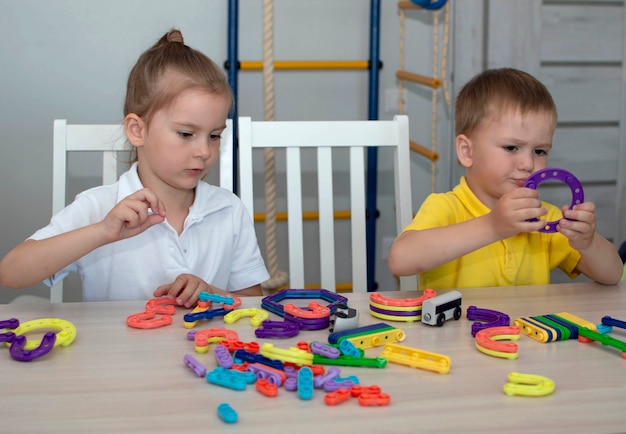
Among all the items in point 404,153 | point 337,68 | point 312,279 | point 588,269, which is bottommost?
point 312,279

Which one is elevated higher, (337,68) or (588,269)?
(337,68)

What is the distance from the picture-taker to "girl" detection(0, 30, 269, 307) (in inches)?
50.1

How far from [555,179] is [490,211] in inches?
7.2

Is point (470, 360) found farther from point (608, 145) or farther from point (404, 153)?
point (608, 145)

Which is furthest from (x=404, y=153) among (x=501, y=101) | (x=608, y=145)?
(x=608, y=145)

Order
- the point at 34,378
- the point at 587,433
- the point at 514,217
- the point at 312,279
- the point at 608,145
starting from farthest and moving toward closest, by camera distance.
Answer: the point at 312,279
the point at 608,145
the point at 514,217
the point at 34,378
the point at 587,433

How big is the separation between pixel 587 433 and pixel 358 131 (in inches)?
37.2

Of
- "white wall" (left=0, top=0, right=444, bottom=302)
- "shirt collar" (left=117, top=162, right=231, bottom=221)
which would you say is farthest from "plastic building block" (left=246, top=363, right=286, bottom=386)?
"white wall" (left=0, top=0, right=444, bottom=302)

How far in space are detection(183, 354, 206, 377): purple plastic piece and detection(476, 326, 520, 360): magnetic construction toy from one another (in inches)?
13.2

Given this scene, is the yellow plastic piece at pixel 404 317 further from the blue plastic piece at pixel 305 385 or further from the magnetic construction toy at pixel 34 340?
the magnetic construction toy at pixel 34 340

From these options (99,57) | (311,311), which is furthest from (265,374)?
(99,57)

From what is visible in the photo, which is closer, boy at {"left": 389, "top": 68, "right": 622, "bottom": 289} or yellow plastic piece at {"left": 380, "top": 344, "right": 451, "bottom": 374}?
yellow plastic piece at {"left": 380, "top": 344, "right": 451, "bottom": 374}

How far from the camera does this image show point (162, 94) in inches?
50.6

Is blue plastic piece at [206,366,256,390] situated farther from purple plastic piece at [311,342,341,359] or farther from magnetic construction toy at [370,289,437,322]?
magnetic construction toy at [370,289,437,322]
